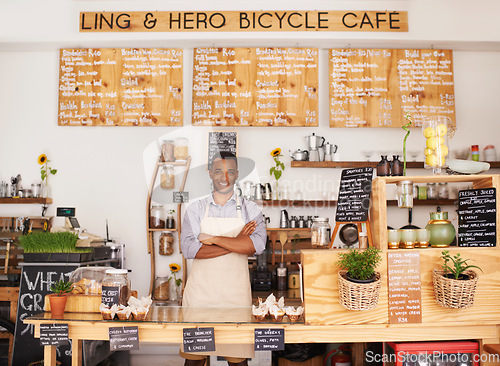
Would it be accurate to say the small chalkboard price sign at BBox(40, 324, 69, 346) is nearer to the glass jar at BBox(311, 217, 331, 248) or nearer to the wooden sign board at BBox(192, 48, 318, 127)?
the glass jar at BBox(311, 217, 331, 248)

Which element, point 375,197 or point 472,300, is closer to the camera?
point 472,300

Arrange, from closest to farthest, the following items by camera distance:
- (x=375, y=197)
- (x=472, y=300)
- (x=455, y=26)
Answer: (x=472, y=300), (x=375, y=197), (x=455, y=26)

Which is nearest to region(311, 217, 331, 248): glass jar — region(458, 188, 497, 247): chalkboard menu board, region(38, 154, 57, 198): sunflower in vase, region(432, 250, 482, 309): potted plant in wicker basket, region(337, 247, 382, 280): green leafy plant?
region(337, 247, 382, 280): green leafy plant

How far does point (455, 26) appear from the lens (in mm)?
4691

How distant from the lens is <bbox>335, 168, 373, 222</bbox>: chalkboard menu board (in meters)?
2.44

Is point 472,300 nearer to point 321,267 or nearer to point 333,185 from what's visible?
point 321,267

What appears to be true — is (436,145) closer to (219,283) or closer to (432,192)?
(219,283)

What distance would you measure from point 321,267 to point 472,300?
73 centimetres

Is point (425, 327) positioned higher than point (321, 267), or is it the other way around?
point (321, 267)

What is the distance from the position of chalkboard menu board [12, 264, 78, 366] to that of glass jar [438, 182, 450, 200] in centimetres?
361

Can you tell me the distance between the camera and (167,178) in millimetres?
4793

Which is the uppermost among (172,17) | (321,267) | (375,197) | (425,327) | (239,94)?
(172,17)

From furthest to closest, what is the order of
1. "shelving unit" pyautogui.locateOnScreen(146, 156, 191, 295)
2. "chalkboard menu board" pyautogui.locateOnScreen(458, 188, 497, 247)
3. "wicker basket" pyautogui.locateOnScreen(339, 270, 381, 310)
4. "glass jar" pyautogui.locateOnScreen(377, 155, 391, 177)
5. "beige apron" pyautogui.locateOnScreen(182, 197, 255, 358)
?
"shelving unit" pyautogui.locateOnScreen(146, 156, 191, 295) → "beige apron" pyautogui.locateOnScreen(182, 197, 255, 358) → "glass jar" pyautogui.locateOnScreen(377, 155, 391, 177) → "chalkboard menu board" pyautogui.locateOnScreen(458, 188, 497, 247) → "wicker basket" pyautogui.locateOnScreen(339, 270, 381, 310)

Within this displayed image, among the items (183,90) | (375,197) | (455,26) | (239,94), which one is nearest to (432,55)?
(455,26)
